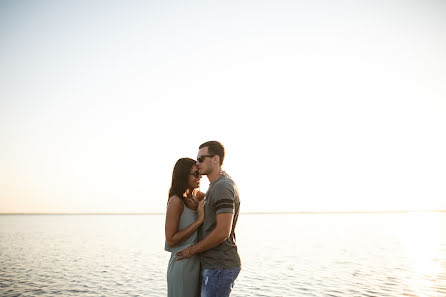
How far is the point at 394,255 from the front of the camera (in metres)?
30.0

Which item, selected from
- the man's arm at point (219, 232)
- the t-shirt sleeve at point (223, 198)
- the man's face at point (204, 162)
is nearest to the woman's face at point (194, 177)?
the man's face at point (204, 162)

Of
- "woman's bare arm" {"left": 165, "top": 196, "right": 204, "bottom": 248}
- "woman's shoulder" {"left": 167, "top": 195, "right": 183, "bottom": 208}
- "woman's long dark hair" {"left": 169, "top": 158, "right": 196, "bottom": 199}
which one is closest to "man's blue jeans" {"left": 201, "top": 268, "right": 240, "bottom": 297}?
"woman's bare arm" {"left": 165, "top": 196, "right": 204, "bottom": 248}

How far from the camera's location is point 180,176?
18.4 ft

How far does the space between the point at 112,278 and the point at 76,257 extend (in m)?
10.1

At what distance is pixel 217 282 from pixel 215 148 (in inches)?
67.9

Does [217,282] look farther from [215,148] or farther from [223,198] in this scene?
[215,148]

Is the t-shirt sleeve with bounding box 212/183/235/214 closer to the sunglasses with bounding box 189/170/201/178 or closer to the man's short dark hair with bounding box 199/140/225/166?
the man's short dark hair with bounding box 199/140/225/166

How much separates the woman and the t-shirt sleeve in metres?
0.34

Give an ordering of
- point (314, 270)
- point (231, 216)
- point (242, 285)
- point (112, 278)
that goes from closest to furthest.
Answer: point (231, 216) < point (242, 285) < point (112, 278) < point (314, 270)

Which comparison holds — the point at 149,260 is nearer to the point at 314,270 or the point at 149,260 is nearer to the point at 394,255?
the point at 314,270

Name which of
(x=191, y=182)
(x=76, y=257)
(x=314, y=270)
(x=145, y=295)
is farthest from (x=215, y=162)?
(x=76, y=257)

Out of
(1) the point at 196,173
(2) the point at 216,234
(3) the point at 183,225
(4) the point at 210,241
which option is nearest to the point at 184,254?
(3) the point at 183,225

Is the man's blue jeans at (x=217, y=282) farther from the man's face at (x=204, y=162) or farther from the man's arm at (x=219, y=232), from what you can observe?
the man's face at (x=204, y=162)

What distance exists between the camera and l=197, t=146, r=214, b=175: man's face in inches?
209
